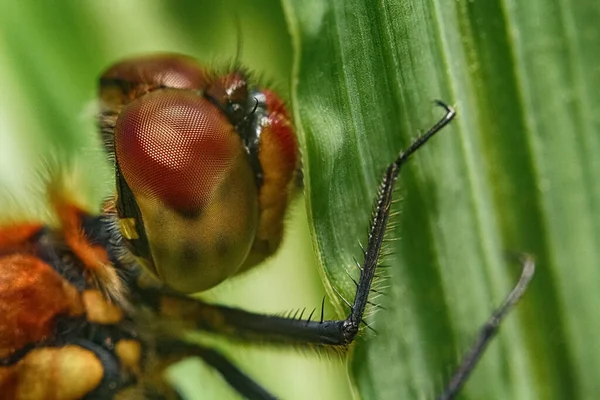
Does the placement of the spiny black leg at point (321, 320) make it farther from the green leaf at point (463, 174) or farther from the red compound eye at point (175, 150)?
the red compound eye at point (175, 150)

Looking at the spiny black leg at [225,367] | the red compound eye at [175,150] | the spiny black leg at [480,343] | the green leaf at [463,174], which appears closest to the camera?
the red compound eye at [175,150]

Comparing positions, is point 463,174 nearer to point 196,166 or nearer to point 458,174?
point 458,174

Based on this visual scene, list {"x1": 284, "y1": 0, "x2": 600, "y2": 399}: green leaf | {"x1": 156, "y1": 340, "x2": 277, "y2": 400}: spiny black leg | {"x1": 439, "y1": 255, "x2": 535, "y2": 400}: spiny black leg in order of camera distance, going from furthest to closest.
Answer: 1. {"x1": 156, "y1": 340, "x2": 277, "y2": 400}: spiny black leg
2. {"x1": 439, "y1": 255, "x2": 535, "y2": 400}: spiny black leg
3. {"x1": 284, "y1": 0, "x2": 600, "y2": 399}: green leaf

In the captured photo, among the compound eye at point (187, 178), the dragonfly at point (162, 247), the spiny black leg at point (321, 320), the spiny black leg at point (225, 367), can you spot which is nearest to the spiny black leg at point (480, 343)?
the dragonfly at point (162, 247)

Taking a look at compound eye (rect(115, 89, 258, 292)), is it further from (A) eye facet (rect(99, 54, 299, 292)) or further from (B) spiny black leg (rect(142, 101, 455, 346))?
(B) spiny black leg (rect(142, 101, 455, 346))

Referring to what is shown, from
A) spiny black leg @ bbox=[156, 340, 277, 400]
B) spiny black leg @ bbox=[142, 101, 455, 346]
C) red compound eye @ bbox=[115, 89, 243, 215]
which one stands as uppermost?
Answer: red compound eye @ bbox=[115, 89, 243, 215]

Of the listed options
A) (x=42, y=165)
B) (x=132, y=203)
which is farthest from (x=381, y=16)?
(x=42, y=165)

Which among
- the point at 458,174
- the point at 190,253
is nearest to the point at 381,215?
the point at 458,174

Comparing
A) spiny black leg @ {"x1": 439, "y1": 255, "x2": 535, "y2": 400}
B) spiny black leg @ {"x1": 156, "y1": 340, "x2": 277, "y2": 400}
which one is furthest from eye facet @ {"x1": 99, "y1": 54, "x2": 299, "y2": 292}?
spiny black leg @ {"x1": 439, "y1": 255, "x2": 535, "y2": 400}
